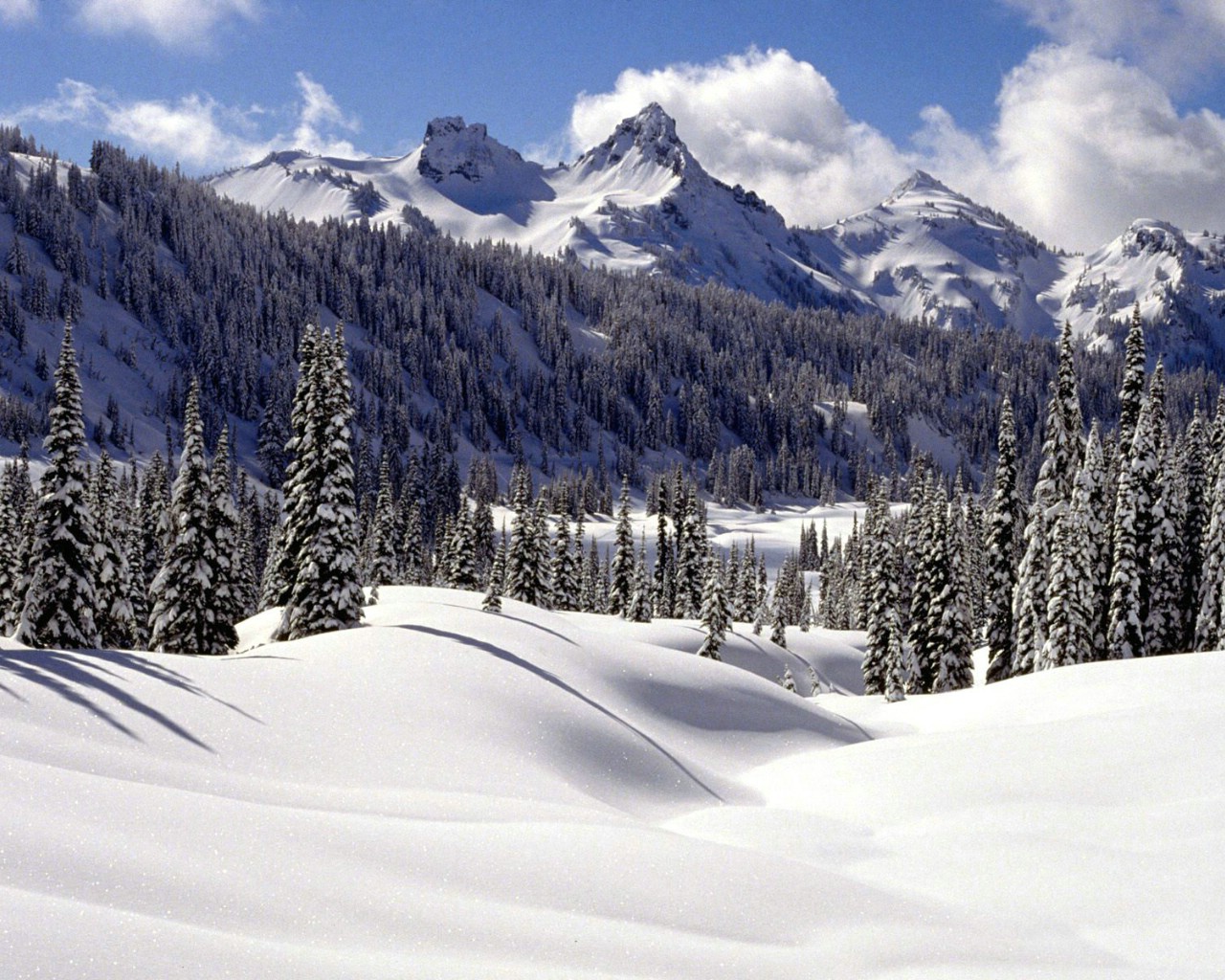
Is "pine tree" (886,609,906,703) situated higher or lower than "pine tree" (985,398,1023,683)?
lower

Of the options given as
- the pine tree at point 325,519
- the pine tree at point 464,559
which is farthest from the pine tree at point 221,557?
the pine tree at point 464,559

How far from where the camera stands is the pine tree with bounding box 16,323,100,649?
3272cm

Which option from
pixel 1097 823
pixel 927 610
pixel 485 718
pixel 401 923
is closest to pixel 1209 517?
pixel 927 610

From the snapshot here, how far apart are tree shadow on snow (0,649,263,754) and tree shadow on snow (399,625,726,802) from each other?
8137mm

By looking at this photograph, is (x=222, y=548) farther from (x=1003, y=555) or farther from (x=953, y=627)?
(x=1003, y=555)

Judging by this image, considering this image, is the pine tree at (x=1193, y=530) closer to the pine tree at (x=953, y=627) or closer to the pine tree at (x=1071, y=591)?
the pine tree at (x=1071, y=591)

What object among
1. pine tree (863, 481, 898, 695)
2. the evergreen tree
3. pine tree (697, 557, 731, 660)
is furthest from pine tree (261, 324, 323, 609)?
the evergreen tree

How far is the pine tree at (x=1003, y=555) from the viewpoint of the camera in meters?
46.7

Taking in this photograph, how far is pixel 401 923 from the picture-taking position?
8.48 metres

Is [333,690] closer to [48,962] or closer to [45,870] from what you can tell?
[45,870]

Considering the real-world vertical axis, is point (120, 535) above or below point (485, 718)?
above

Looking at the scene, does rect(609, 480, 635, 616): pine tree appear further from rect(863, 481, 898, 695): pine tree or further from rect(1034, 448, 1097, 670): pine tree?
rect(1034, 448, 1097, 670): pine tree

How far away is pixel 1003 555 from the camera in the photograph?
4759 cm

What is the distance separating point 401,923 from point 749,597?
9316cm
